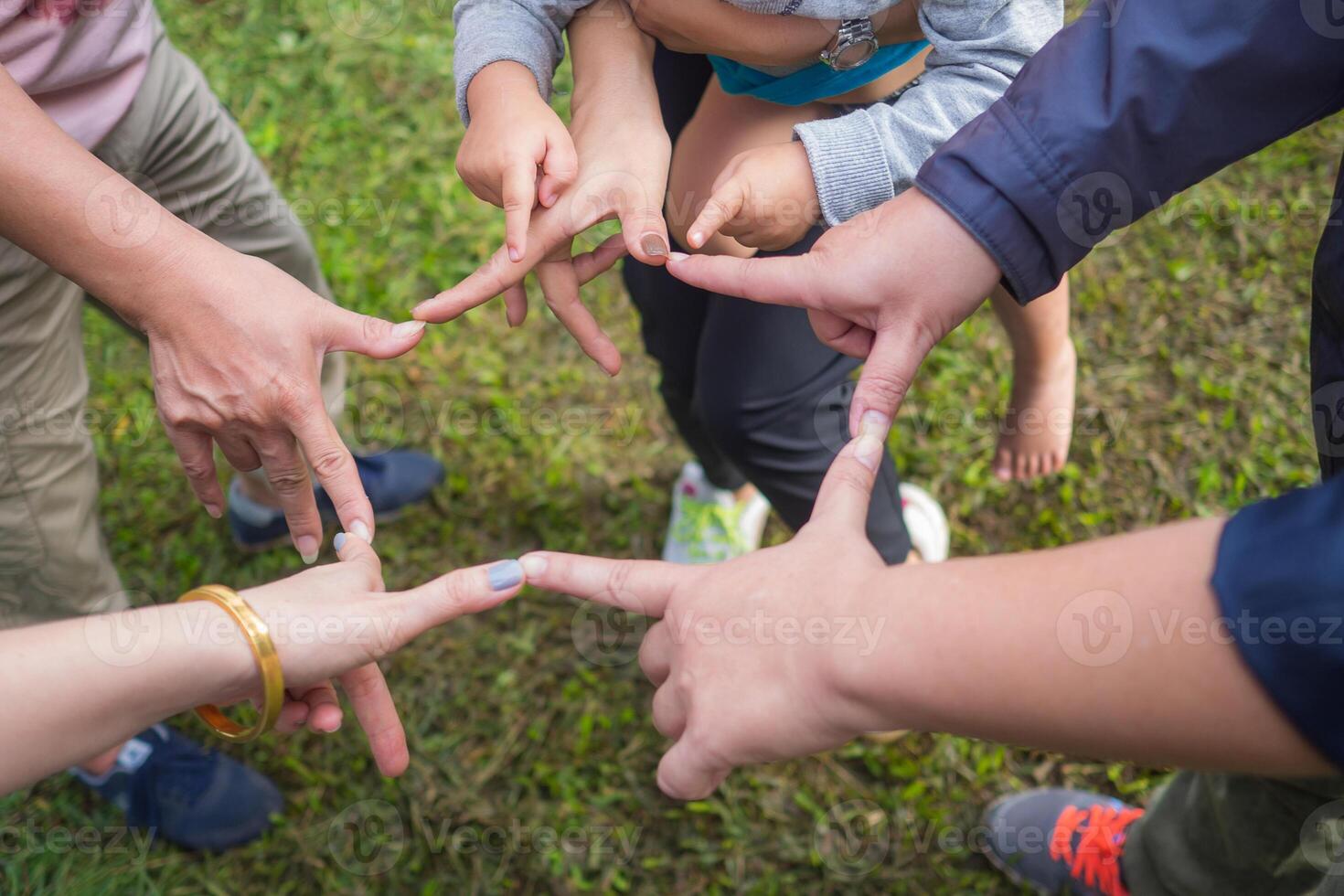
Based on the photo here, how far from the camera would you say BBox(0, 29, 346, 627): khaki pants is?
1682 mm

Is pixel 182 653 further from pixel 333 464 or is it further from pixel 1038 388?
pixel 1038 388

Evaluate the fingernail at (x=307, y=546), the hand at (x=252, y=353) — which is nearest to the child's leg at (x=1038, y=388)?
the hand at (x=252, y=353)

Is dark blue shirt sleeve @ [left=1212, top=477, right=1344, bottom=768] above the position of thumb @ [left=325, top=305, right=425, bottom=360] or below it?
Result: below

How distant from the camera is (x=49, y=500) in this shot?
5.77 ft

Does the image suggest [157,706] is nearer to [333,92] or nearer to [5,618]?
[5,618]

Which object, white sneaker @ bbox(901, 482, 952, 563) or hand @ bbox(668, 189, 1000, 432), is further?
white sneaker @ bbox(901, 482, 952, 563)

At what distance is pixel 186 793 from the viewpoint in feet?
7.22

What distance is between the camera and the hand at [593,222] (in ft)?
4.98

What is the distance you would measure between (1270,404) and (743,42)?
2087 mm

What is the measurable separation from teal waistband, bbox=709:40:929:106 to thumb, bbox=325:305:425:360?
0.67 m

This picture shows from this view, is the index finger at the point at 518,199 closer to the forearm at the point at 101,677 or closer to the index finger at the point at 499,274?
the index finger at the point at 499,274

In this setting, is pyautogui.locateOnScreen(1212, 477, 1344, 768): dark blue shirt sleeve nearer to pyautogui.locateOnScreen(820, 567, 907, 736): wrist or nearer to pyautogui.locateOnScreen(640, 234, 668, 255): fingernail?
pyautogui.locateOnScreen(820, 567, 907, 736): wrist

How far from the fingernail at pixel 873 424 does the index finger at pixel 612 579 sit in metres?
0.30

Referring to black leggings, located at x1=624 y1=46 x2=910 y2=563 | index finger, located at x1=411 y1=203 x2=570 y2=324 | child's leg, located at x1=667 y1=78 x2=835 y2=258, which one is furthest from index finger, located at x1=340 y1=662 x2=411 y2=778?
child's leg, located at x1=667 y1=78 x2=835 y2=258
